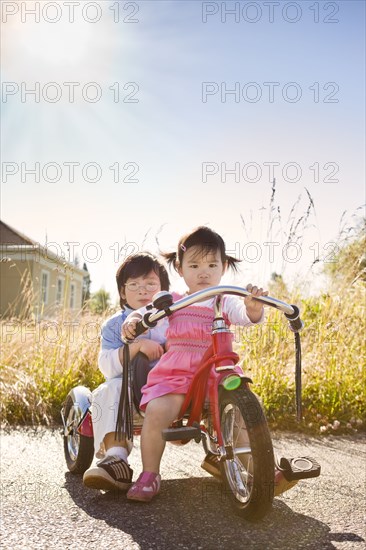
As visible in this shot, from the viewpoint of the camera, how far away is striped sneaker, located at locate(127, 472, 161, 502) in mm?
2586

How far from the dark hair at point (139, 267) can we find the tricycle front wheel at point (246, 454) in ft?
3.06

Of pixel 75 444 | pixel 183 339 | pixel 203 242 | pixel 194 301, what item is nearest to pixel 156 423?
pixel 183 339

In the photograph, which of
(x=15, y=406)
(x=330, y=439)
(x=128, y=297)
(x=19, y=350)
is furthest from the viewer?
(x=19, y=350)

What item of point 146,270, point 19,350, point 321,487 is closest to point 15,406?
point 19,350

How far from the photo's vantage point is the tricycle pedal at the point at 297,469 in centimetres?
244

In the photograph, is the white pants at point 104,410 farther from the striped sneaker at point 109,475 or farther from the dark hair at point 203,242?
the dark hair at point 203,242

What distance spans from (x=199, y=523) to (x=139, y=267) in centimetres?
130

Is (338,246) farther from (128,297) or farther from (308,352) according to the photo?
(128,297)

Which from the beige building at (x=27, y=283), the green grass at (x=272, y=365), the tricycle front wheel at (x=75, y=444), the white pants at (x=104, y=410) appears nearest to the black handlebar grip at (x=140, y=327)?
the white pants at (x=104, y=410)

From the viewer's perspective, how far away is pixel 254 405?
7.57ft

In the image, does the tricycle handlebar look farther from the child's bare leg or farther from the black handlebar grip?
the child's bare leg

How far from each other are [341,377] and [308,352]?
533mm

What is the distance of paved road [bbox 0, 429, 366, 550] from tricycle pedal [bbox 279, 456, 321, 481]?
0.21 meters

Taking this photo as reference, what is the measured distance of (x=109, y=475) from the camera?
2.71m
